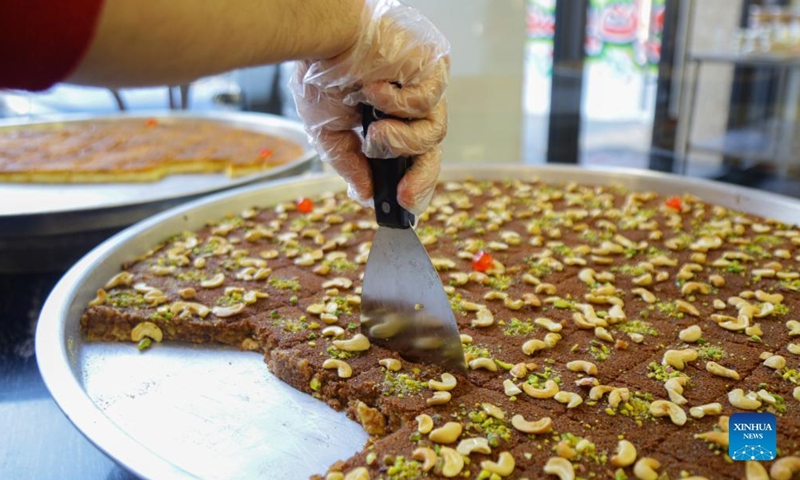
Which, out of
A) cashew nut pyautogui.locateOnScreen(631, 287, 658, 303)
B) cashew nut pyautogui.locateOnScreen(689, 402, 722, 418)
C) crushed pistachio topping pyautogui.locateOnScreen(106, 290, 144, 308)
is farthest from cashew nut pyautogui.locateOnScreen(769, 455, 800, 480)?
crushed pistachio topping pyautogui.locateOnScreen(106, 290, 144, 308)

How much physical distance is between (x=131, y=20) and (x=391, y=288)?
2.64 ft

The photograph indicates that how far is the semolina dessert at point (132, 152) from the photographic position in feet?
9.48

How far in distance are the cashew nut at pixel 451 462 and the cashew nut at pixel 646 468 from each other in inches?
10.7

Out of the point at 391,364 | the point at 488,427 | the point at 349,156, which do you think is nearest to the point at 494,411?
the point at 488,427

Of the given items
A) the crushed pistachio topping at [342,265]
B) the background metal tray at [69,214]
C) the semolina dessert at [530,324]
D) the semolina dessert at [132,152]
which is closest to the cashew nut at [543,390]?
the semolina dessert at [530,324]

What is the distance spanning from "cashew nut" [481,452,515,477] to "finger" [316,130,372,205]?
570 millimetres

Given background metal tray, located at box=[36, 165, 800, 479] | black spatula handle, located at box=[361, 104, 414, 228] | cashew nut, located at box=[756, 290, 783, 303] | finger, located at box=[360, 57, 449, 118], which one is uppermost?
finger, located at box=[360, 57, 449, 118]

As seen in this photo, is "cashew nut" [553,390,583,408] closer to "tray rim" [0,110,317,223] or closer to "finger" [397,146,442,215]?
"finger" [397,146,442,215]

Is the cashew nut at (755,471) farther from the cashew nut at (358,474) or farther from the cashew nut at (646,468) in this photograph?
the cashew nut at (358,474)

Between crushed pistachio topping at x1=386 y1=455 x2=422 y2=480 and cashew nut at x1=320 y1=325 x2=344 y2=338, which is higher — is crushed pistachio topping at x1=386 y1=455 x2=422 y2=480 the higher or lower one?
the lower one

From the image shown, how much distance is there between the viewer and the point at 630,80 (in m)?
5.19

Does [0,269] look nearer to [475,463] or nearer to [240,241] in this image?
[240,241]

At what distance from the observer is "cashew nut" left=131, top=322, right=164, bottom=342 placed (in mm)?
1565

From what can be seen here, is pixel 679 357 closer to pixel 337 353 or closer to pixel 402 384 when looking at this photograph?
pixel 402 384
